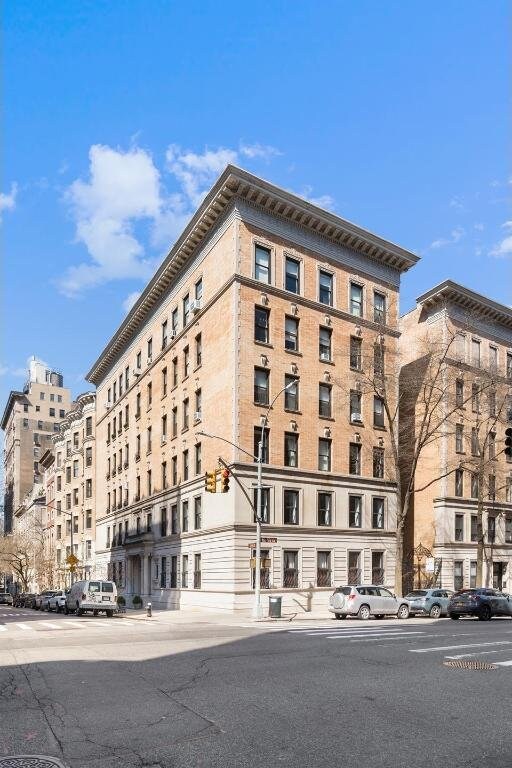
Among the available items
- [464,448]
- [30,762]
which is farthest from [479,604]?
[30,762]

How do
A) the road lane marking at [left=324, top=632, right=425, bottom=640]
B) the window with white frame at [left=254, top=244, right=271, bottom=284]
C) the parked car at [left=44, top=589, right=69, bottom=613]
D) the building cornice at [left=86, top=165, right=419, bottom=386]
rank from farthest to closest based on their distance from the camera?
the parked car at [left=44, top=589, right=69, bottom=613], the window with white frame at [left=254, top=244, right=271, bottom=284], the building cornice at [left=86, top=165, right=419, bottom=386], the road lane marking at [left=324, top=632, right=425, bottom=640]

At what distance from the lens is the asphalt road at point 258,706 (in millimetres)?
7355

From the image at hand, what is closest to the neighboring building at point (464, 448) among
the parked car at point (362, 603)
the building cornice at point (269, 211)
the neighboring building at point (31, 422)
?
the building cornice at point (269, 211)

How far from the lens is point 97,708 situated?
9.59 meters

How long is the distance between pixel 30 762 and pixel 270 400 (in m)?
33.2

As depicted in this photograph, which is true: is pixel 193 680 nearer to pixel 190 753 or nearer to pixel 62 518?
pixel 190 753

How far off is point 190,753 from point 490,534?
4990cm

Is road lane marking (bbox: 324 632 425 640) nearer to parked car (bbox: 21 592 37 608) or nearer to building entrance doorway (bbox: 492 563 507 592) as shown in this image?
building entrance doorway (bbox: 492 563 507 592)

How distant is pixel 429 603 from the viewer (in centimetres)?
3556

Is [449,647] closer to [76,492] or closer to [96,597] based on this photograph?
[96,597]

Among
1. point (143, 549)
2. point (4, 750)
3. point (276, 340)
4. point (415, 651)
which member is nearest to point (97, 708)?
point (4, 750)

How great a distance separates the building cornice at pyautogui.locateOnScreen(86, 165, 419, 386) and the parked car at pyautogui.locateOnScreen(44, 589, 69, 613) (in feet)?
72.8

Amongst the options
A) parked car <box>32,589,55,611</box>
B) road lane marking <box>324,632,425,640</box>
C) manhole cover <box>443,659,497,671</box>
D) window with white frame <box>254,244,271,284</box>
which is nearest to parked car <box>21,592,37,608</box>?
parked car <box>32,589,55,611</box>

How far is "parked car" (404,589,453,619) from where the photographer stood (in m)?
35.5
